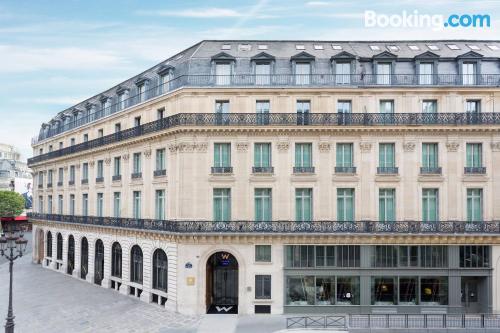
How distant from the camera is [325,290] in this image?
92.0 feet

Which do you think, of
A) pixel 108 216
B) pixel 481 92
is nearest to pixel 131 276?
pixel 108 216

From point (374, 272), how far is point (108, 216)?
2252cm

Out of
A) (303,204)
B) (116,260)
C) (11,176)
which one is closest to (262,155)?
(303,204)

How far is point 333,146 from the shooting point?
28516mm

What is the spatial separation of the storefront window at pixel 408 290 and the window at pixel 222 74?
1797 centimetres

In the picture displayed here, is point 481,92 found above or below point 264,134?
above

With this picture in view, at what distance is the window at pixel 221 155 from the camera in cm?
2873

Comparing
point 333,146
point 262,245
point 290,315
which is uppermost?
point 333,146

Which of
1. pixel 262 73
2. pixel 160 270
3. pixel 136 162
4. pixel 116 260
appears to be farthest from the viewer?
pixel 116 260

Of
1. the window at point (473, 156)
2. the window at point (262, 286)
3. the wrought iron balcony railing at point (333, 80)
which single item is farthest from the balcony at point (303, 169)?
the window at point (473, 156)

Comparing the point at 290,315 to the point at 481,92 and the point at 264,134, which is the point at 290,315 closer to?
the point at 264,134

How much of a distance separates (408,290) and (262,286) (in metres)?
9.81

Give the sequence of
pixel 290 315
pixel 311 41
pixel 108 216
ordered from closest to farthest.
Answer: pixel 290 315 → pixel 311 41 → pixel 108 216

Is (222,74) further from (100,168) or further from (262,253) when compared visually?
(100,168)
